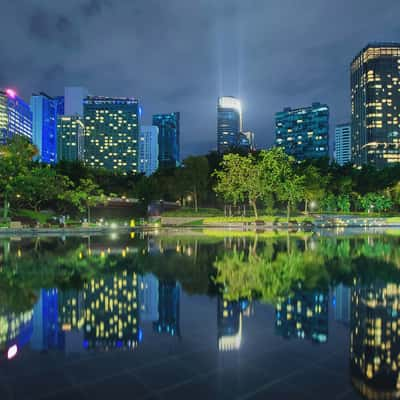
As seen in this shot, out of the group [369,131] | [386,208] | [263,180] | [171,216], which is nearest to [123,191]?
[171,216]

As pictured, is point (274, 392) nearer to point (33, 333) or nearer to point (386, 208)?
point (33, 333)

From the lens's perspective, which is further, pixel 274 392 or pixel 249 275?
pixel 249 275

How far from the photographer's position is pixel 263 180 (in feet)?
160

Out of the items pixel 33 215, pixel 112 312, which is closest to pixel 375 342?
pixel 112 312

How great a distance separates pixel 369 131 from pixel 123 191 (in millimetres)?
155898

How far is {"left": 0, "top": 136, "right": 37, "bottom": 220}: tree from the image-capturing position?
40.9m

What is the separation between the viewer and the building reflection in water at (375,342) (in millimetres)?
4734

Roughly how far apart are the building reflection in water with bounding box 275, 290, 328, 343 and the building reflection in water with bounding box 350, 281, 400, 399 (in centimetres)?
59

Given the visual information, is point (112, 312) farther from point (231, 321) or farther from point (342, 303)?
point (342, 303)

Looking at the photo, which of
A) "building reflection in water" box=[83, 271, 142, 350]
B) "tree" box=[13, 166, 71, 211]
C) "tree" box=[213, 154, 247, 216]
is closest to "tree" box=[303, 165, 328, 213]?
"tree" box=[213, 154, 247, 216]

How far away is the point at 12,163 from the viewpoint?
137ft

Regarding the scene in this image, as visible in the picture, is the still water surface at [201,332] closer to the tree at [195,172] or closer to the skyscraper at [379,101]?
the tree at [195,172]

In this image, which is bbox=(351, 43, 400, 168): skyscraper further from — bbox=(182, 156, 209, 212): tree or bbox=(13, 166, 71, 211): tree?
bbox=(13, 166, 71, 211): tree

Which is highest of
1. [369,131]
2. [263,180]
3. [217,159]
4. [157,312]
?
[369,131]
